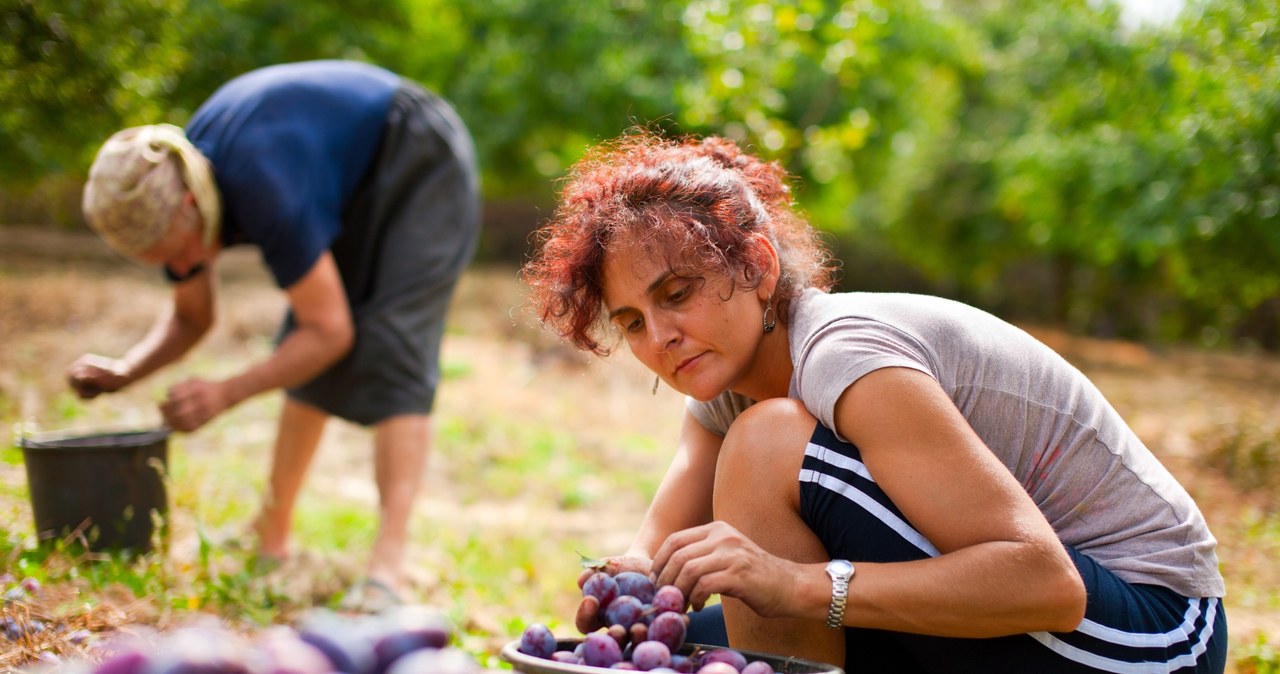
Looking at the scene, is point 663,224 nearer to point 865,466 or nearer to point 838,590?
point 865,466

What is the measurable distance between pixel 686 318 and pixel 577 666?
677 millimetres

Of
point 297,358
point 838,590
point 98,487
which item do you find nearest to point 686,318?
point 838,590

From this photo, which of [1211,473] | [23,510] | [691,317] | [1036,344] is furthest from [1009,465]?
[1211,473]

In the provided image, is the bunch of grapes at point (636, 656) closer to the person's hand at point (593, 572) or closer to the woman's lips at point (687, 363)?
the person's hand at point (593, 572)

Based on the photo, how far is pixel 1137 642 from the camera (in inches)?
61.1

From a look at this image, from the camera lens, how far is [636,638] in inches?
54.6

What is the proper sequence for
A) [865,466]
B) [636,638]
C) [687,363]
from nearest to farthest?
[636,638]
[865,466]
[687,363]

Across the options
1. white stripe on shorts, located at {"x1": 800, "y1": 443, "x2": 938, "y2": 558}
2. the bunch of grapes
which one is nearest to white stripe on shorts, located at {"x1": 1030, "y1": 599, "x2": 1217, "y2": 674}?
white stripe on shorts, located at {"x1": 800, "y1": 443, "x2": 938, "y2": 558}

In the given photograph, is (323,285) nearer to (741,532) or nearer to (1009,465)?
(741,532)

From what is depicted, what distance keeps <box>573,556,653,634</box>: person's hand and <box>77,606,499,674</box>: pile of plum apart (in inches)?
13.4

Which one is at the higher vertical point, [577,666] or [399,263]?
[399,263]

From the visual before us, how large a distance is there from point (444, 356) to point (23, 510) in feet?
14.6

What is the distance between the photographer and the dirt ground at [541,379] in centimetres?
387

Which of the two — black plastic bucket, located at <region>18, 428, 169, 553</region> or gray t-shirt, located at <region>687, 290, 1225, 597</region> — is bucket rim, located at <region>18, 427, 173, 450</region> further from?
gray t-shirt, located at <region>687, 290, 1225, 597</region>
